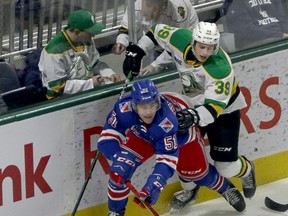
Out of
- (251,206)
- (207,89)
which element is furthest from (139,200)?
(251,206)

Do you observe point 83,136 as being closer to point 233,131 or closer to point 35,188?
point 35,188

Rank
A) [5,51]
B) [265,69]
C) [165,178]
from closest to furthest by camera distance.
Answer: [165,178]
[5,51]
[265,69]

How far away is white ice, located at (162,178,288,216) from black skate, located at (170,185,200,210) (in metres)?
0.04

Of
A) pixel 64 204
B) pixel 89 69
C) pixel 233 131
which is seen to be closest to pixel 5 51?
pixel 89 69

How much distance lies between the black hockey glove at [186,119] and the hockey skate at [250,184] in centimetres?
75

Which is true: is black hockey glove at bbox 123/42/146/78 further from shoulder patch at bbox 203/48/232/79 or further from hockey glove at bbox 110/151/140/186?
hockey glove at bbox 110/151/140/186

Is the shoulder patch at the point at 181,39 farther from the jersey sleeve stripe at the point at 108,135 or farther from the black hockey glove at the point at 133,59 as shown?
the jersey sleeve stripe at the point at 108,135

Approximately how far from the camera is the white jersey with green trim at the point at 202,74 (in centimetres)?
614

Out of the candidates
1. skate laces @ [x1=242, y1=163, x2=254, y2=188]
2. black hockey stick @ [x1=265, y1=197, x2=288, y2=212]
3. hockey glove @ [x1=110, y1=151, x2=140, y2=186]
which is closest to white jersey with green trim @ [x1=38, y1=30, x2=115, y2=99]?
hockey glove @ [x1=110, y1=151, x2=140, y2=186]

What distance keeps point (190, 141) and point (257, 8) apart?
1240 millimetres

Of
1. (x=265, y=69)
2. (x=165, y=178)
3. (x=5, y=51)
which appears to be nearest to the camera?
(x=165, y=178)

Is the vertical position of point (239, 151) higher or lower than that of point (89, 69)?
lower

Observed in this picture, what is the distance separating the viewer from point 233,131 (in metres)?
6.46

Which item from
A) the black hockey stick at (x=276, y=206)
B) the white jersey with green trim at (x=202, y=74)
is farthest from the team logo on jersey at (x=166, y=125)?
the black hockey stick at (x=276, y=206)
